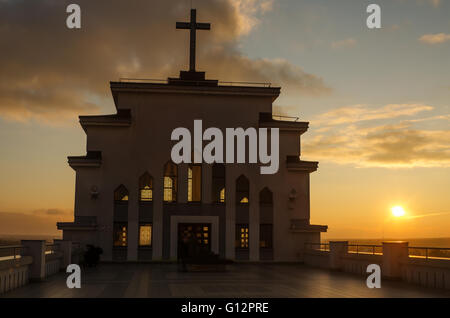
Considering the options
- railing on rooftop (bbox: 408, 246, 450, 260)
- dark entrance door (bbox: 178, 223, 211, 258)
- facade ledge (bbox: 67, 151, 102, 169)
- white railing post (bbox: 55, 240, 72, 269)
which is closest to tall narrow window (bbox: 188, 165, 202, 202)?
dark entrance door (bbox: 178, 223, 211, 258)

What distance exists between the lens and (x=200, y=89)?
40.0 m

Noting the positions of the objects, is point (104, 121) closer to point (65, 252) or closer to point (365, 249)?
point (65, 252)

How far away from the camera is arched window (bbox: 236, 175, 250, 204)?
39.9 m

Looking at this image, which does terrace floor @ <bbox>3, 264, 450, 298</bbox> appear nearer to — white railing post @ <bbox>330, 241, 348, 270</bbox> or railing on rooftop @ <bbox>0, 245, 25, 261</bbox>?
railing on rooftop @ <bbox>0, 245, 25, 261</bbox>

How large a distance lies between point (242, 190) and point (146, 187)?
6.77 metres

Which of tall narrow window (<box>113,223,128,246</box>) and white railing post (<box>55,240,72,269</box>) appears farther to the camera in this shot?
tall narrow window (<box>113,223,128,246</box>)

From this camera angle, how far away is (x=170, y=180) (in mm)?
39250

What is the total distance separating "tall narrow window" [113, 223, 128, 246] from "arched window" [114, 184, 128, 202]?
171 cm

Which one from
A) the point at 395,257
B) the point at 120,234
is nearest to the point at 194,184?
the point at 120,234

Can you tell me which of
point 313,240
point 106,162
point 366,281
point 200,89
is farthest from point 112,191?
point 366,281

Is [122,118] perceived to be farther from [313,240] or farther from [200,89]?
[313,240]

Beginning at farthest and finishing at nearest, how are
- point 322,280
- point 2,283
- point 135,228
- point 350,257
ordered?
point 135,228
point 350,257
point 322,280
point 2,283

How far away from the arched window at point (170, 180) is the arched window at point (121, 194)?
2753mm
